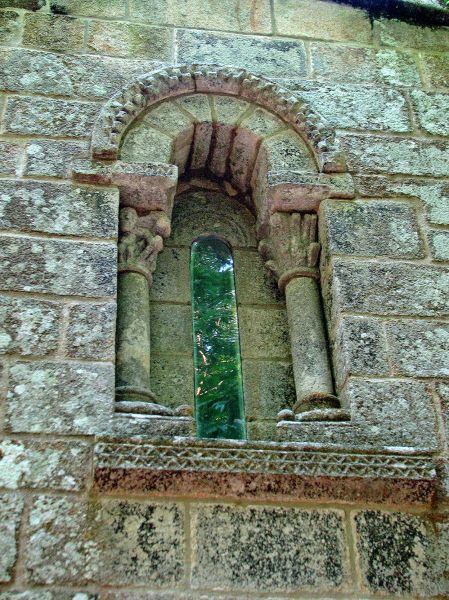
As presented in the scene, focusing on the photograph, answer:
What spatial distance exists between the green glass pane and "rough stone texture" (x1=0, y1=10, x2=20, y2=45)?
1.44 metres

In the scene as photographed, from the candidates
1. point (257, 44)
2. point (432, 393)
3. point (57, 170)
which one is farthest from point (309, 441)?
point (257, 44)

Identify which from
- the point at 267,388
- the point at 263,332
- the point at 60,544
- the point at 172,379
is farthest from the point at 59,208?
the point at 60,544

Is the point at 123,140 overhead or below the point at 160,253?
overhead

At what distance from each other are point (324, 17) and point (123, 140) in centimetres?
160

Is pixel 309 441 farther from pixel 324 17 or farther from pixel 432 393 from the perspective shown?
pixel 324 17

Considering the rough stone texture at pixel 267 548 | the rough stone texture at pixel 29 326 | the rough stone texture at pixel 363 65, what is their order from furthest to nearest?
the rough stone texture at pixel 363 65, the rough stone texture at pixel 29 326, the rough stone texture at pixel 267 548

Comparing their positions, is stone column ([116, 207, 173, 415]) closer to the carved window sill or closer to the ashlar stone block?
the carved window sill

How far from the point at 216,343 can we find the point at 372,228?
0.90 metres

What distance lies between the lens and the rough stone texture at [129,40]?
4.78m

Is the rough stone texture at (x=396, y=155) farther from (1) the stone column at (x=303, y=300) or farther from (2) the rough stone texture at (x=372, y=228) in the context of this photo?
(1) the stone column at (x=303, y=300)

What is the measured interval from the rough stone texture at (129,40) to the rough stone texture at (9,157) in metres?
0.82

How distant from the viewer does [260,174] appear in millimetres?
4621

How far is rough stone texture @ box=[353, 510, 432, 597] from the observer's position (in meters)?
3.24

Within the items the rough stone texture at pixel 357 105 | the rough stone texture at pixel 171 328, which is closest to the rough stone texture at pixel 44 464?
the rough stone texture at pixel 171 328
